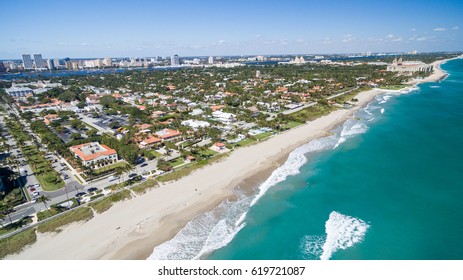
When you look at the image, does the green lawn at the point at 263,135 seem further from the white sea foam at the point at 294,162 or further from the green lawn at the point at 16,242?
the green lawn at the point at 16,242

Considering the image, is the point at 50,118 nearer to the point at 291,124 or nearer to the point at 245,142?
the point at 245,142

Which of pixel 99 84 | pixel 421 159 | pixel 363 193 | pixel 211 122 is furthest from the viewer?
pixel 99 84

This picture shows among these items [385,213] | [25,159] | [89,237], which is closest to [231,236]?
[89,237]

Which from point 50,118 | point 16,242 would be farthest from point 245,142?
point 50,118

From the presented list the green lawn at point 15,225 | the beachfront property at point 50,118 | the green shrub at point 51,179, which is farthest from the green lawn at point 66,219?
the beachfront property at point 50,118

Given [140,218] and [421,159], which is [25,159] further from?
[421,159]

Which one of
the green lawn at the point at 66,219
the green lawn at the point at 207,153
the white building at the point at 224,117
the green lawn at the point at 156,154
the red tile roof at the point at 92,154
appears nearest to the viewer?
the green lawn at the point at 66,219
